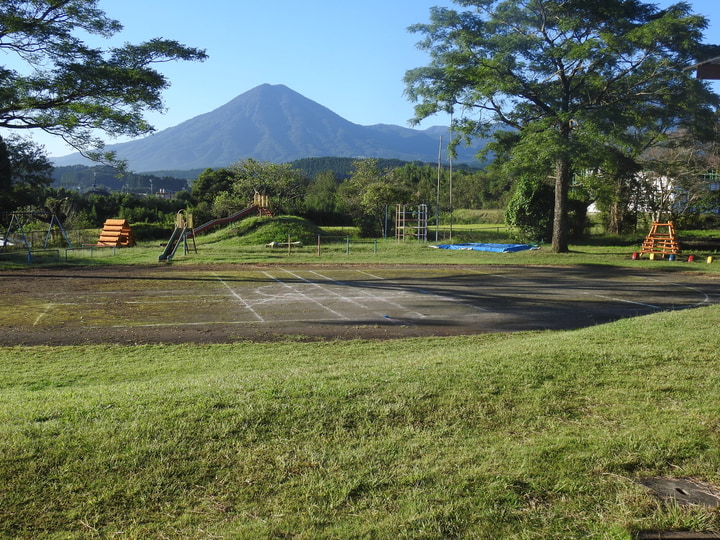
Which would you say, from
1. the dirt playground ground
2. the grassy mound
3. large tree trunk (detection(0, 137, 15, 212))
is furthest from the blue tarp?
large tree trunk (detection(0, 137, 15, 212))

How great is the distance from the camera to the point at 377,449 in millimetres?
4090

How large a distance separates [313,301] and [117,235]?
79.3ft

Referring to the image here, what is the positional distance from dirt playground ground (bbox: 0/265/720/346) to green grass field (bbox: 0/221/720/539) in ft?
13.5

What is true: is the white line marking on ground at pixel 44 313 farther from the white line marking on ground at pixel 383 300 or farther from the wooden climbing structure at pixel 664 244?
the wooden climbing structure at pixel 664 244

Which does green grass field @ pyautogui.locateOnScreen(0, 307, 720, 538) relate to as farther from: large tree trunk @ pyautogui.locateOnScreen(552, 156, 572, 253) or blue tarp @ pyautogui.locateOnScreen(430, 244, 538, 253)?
blue tarp @ pyautogui.locateOnScreen(430, 244, 538, 253)

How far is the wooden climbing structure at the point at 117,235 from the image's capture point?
34219 millimetres

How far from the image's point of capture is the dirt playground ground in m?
10.8

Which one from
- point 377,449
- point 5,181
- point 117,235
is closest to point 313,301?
point 377,449

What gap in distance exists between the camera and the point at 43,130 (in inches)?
830

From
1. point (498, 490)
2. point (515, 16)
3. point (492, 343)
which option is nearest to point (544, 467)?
point (498, 490)

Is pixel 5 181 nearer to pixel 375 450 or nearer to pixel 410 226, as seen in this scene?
pixel 410 226

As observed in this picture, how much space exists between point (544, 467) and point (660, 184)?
36586 mm

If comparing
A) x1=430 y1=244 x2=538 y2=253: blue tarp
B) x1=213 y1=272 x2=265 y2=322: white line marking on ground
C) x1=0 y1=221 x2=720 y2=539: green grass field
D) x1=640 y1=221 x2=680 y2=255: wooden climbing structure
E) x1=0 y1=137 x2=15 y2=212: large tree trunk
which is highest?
x1=0 y1=137 x2=15 y2=212: large tree trunk

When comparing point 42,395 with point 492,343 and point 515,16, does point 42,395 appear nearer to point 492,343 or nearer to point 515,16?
point 492,343
